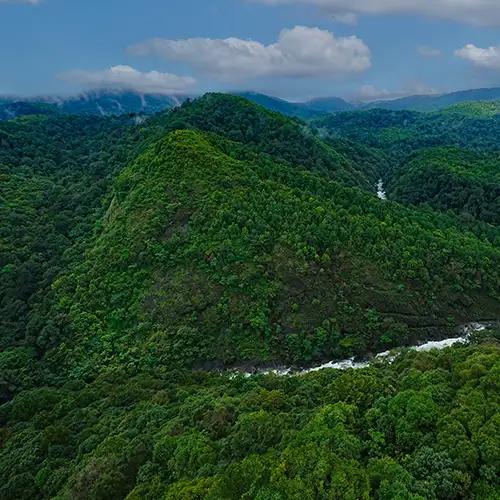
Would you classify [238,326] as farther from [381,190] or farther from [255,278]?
[381,190]

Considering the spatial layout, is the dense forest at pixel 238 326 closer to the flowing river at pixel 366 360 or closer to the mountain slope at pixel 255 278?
the mountain slope at pixel 255 278

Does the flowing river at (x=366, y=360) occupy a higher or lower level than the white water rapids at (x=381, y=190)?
lower

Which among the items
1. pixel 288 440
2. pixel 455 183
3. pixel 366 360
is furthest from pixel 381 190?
pixel 288 440

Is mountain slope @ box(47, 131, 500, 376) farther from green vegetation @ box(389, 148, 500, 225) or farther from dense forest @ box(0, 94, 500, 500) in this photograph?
green vegetation @ box(389, 148, 500, 225)

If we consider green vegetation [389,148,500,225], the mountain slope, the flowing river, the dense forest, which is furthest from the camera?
green vegetation [389,148,500,225]

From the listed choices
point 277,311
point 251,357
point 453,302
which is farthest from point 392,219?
point 251,357

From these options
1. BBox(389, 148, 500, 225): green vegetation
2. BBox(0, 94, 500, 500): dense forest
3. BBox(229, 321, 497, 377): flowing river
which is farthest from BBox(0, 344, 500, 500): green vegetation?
BBox(389, 148, 500, 225): green vegetation

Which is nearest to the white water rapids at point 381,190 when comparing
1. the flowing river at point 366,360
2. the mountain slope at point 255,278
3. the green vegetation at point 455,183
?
the green vegetation at point 455,183

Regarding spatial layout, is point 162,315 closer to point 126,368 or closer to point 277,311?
point 126,368
